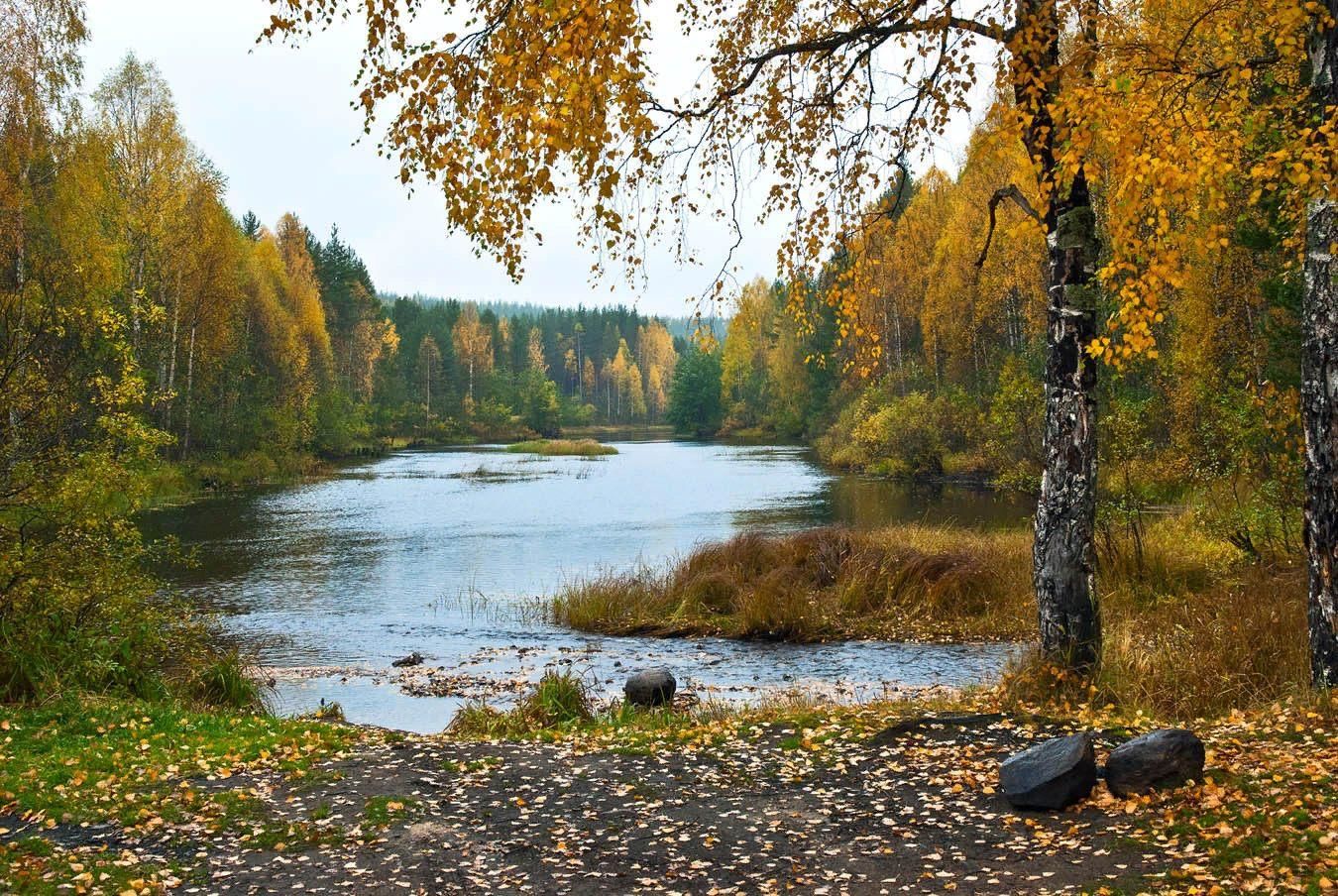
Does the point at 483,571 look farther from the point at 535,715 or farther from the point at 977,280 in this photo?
the point at 977,280

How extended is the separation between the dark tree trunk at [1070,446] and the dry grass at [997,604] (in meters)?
0.48

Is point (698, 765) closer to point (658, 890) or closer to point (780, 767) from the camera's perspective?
point (780, 767)

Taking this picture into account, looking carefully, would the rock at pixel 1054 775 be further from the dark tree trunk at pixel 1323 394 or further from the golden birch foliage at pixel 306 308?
the golden birch foliage at pixel 306 308

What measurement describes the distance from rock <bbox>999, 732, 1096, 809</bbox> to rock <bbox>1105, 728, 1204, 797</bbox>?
0.55 feet

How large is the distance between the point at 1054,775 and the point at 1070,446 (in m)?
3.00

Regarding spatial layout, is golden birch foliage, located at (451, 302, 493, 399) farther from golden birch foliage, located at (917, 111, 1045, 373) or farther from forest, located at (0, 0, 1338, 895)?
forest, located at (0, 0, 1338, 895)

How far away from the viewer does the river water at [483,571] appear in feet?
38.4

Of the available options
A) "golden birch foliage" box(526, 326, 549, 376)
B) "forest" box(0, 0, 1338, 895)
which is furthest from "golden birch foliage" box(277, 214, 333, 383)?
"golden birch foliage" box(526, 326, 549, 376)

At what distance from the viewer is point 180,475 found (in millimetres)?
31953

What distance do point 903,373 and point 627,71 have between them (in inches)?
1524

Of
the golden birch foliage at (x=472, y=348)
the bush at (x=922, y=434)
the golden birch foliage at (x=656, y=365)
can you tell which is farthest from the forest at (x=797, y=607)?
the golden birch foliage at (x=656, y=365)

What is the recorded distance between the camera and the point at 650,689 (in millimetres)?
9914

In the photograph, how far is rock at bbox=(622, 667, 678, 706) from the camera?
9.87m

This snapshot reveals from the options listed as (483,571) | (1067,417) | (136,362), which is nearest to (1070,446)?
(1067,417)
